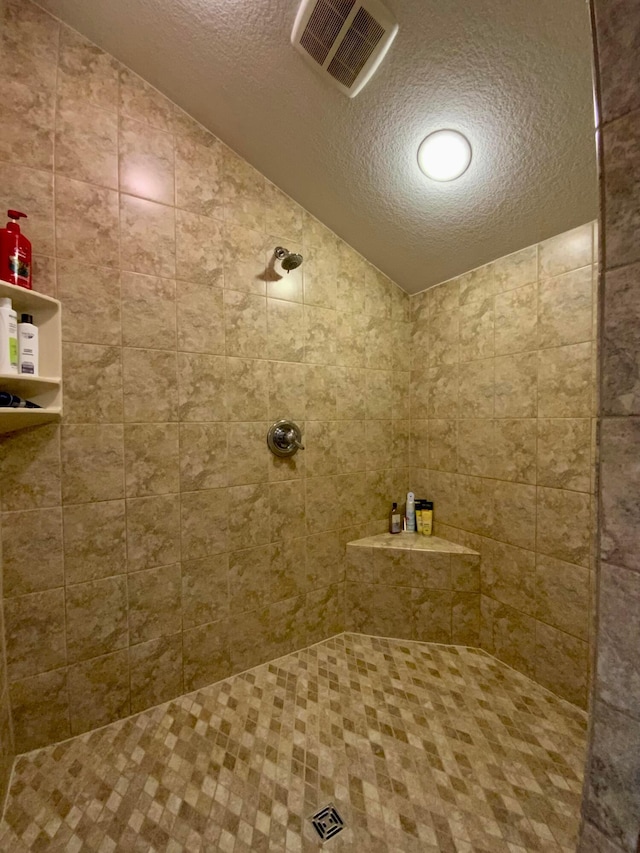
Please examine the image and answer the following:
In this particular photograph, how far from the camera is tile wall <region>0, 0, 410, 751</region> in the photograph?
1.06 m

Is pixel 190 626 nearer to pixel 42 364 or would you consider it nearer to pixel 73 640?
pixel 73 640

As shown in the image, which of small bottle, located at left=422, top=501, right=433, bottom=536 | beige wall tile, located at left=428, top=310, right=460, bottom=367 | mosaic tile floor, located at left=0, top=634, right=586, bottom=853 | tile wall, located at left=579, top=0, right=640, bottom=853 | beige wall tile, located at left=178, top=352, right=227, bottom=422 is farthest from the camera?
small bottle, located at left=422, top=501, right=433, bottom=536

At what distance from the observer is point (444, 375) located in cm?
171

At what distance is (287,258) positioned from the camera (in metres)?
1.37

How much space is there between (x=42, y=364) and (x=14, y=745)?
1.22m

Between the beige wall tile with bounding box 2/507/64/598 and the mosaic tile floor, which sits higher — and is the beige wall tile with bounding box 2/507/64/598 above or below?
above

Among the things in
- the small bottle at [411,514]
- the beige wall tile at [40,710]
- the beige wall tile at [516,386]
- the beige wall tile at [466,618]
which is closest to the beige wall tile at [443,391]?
the beige wall tile at [516,386]

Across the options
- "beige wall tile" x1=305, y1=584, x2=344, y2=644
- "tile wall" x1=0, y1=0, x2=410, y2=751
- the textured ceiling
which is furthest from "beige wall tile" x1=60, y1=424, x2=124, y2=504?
the textured ceiling

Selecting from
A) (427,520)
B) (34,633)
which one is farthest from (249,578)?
(427,520)

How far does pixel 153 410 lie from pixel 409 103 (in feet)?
4.36

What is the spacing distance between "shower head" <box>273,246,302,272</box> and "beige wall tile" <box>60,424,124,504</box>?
919mm

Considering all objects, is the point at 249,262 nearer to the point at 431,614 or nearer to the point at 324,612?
the point at 324,612

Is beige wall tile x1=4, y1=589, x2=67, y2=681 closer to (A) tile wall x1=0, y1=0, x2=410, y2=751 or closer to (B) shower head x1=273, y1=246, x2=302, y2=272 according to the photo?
(A) tile wall x1=0, y1=0, x2=410, y2=751

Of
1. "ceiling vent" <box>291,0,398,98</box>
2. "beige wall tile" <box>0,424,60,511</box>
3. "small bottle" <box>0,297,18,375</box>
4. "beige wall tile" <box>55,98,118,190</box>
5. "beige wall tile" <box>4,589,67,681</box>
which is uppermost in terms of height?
"ceiling vent" <box>291,0,398,98</box>
